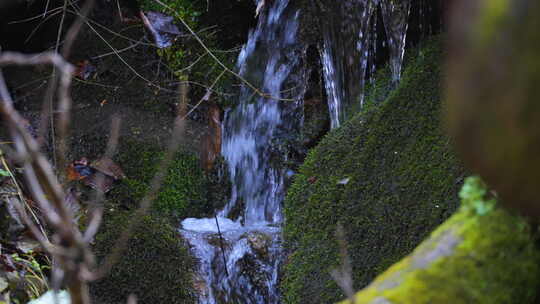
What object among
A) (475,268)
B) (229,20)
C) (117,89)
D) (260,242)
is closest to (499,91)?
(475,268)

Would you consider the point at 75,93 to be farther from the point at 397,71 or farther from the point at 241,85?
the point at 397,71

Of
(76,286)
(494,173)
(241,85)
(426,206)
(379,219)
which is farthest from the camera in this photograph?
(241,85)

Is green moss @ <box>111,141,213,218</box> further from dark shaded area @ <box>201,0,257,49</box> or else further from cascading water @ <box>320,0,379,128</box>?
cascading water @ <box>320,0,379,128</box>

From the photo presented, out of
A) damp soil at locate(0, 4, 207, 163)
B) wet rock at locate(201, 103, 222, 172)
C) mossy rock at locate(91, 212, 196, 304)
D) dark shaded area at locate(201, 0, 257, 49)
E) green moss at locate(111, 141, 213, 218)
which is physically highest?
dark shaded area at locate(201, 0, 257, 49)

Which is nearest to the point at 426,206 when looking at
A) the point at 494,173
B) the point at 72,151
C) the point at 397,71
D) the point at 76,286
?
the point at 397,71

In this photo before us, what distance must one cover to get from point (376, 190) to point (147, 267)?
1.59 meters

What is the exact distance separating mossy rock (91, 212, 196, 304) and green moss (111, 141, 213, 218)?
0.82 metres

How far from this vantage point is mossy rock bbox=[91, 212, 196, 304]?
147 inches

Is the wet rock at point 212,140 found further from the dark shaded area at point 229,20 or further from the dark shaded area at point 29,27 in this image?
the dark shaded area at point 29,27

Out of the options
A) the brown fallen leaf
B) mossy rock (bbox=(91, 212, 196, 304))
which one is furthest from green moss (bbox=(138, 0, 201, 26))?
mossy rock (bbox=(91, 212, 196, 304))

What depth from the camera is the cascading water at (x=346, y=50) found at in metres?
4.43

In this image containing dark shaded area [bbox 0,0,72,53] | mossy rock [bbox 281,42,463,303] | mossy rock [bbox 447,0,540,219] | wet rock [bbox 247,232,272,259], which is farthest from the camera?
dark shaded area [bbox 0,0,72,53]

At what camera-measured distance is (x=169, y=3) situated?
560cm

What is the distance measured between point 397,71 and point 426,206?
143 cm
